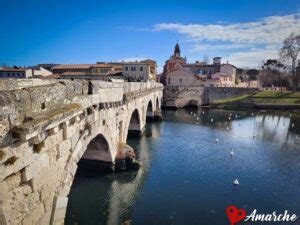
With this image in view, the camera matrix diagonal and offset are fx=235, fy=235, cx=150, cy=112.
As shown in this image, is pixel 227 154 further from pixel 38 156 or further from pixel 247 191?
pixel 38 156

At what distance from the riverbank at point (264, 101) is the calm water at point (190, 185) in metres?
28.0

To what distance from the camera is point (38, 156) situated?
5.75 m

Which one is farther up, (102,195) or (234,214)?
(102,195)

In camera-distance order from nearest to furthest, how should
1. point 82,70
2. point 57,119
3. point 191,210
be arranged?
1. point 57,119
2. point 191,210
3. point 82,70

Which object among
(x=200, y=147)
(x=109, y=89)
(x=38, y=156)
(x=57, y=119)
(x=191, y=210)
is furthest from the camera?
(x=200, y=147)

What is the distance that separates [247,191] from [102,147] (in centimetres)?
920

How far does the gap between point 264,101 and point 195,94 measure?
1566cm

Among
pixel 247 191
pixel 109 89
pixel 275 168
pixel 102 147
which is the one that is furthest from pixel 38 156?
pixel 275 168

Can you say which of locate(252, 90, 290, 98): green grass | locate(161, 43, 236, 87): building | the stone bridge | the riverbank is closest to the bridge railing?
the stone bridge

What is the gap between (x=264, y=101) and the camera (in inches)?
2103

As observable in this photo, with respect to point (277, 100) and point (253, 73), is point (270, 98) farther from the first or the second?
point (253, 73)

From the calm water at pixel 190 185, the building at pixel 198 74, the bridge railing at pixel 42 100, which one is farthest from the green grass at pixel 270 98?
the bridge railing at pixel 42 100

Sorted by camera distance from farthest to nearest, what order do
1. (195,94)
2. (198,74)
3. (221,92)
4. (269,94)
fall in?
(198,74) → (221,92) → (195,94) → (269,94)

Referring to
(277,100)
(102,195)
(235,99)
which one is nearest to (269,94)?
(277,100)
